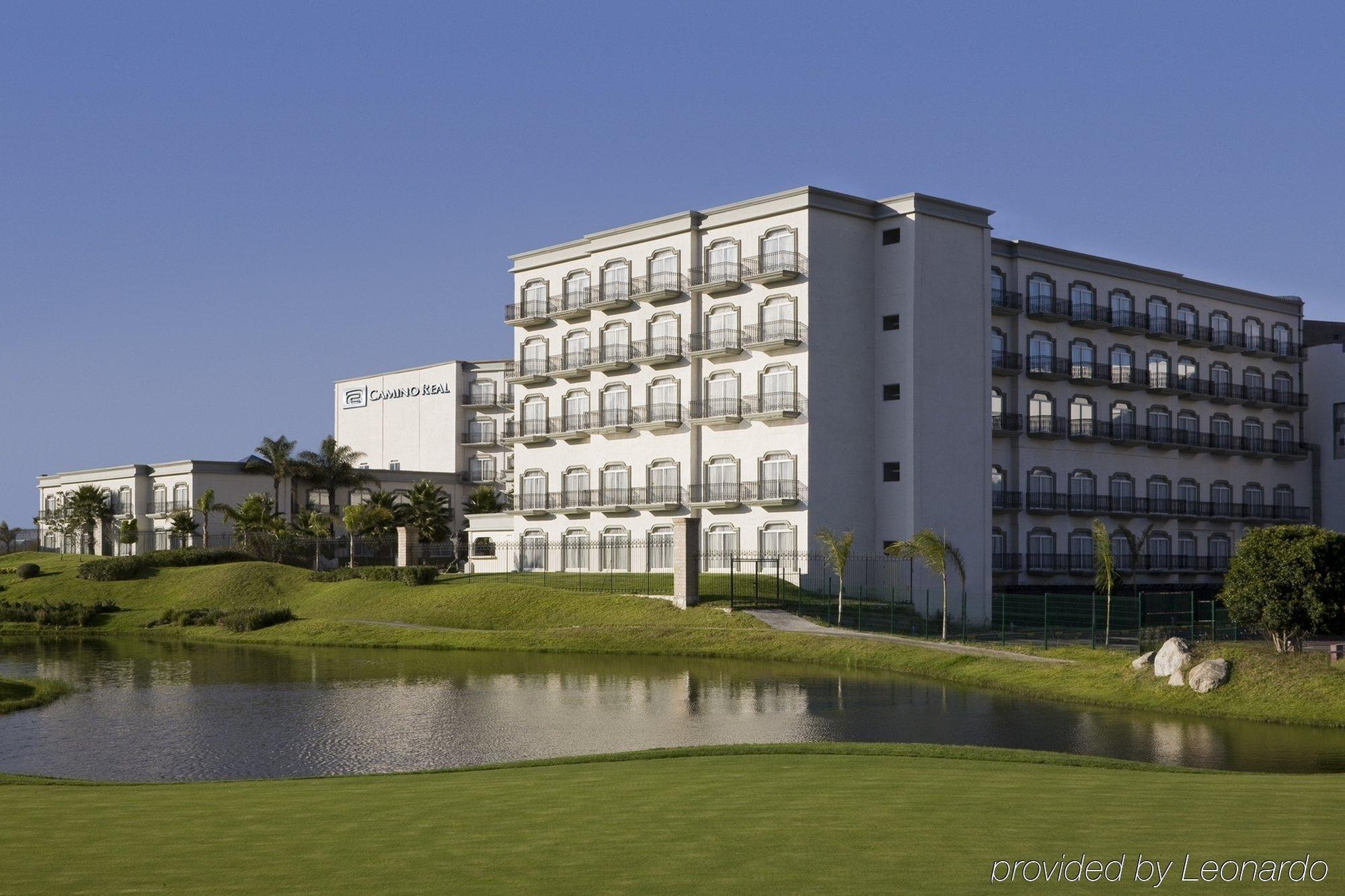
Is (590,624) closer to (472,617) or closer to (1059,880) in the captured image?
(472,617)

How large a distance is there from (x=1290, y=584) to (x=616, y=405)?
140ft

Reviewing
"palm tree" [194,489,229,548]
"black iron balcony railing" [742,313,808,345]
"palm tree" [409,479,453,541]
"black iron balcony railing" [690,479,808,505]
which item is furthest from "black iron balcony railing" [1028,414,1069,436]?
"palm tree" [194,489,229,548]

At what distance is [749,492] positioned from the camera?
63875 mm

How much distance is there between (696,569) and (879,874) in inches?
1698

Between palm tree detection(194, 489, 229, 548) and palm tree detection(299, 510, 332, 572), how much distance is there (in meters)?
5.38

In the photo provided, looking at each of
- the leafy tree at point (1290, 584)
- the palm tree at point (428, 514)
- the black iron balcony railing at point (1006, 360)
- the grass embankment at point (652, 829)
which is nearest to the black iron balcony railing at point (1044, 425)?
the black iron balcony railing at point (1006, 360)

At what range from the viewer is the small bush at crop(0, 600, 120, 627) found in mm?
61531

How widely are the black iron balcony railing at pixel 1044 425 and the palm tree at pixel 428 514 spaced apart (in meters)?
37.3

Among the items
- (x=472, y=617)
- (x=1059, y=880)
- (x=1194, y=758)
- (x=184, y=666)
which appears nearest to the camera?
(x=1059, y=880)

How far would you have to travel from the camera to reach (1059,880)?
32.9ft

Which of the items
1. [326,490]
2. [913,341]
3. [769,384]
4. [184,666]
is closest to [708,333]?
[769,384]

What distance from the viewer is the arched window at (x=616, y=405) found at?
70.4 metres

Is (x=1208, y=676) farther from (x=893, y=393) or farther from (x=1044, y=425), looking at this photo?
(x=1044, y=425)

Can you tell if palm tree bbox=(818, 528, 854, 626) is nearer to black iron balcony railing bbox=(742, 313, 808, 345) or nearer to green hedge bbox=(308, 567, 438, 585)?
black iron balcony railing bbox=(742, 313, 808, 345)
